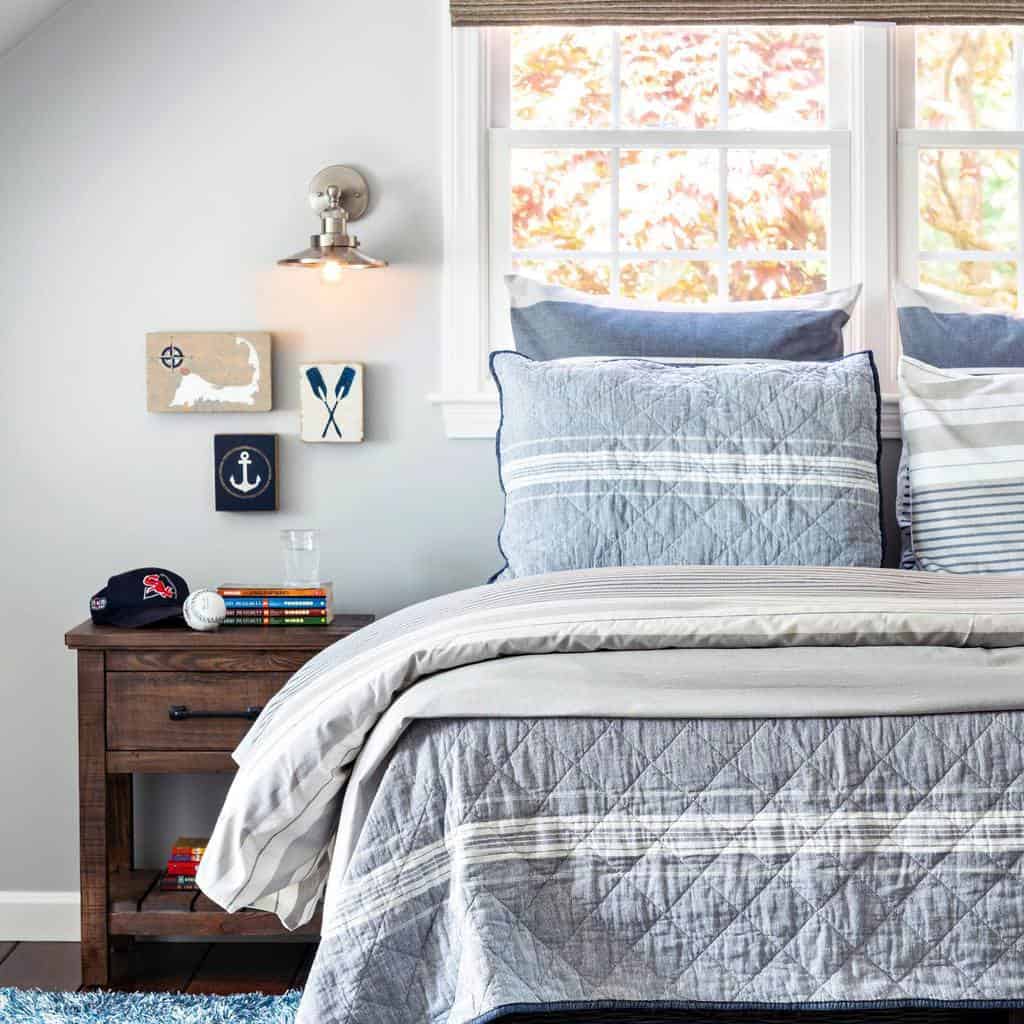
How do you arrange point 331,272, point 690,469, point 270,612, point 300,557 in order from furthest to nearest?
point 331,272
point 300,557
point 270,612
point 690,469

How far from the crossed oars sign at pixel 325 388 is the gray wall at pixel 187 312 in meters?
0.05

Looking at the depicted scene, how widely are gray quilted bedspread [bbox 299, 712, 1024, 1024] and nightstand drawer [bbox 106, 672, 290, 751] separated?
1.01m

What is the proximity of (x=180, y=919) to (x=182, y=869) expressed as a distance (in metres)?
0.15

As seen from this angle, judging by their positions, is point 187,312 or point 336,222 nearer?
point 336,222

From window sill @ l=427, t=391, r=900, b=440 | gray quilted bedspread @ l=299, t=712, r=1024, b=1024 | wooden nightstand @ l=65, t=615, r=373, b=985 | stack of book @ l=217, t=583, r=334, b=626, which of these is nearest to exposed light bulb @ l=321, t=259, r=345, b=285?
window sill @ l=427, t=391, r=900, b=440

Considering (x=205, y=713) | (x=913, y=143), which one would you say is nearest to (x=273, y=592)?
(x=205, y=713)

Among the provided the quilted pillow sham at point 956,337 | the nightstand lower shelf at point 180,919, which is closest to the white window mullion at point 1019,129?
the quilted pillow sham at point 956,337

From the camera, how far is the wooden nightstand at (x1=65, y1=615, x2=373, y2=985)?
7.67 feet

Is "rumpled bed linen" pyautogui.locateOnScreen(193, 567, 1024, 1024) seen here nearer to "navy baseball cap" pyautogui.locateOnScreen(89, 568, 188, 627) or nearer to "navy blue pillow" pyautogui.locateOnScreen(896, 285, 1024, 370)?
"navy baseball cap" pyautogui.locateOnScreen(89, 568, 188, 627)

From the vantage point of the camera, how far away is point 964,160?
9.31 ft

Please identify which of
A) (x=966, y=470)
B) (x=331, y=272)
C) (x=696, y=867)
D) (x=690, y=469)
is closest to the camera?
(x=696, y=867)

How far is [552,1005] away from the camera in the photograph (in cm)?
131

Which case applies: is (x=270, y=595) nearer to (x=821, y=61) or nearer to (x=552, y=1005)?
(x=552, y=1005)

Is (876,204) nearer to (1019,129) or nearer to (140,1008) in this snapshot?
(1019,129)
